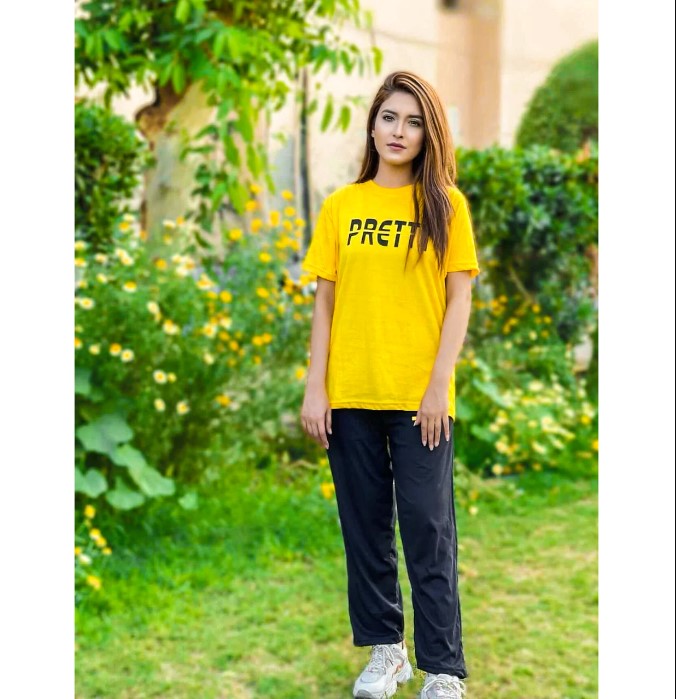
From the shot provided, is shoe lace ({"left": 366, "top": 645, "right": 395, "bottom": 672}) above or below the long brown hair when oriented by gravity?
below

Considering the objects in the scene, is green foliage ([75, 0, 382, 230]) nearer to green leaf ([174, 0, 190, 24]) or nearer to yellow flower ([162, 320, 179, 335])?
green leaf ([174, 0, 190, 24])

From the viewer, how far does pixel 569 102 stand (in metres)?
5.38

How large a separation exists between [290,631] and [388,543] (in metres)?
1.16

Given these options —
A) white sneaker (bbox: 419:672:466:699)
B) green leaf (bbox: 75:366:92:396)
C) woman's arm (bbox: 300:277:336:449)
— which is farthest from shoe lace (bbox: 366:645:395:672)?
green leaf (bbox: 75:366:92:396)

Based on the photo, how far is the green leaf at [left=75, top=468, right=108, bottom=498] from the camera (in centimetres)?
318

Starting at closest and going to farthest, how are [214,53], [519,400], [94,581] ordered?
[94,581] < [214,53] < [519,400]

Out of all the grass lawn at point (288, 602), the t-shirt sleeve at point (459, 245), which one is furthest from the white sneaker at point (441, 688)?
the t-shirt sleeve at point (459, 245)

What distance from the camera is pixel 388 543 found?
6.40 feet

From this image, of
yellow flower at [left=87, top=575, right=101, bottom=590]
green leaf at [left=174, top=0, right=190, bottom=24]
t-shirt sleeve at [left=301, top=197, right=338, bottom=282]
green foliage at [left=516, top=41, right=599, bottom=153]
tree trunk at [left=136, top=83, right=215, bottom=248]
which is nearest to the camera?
t-shirt sleeve at [left=301, top=197, right=338, bottom=282]

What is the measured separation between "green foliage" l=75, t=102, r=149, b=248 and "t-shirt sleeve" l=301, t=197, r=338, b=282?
1826mm

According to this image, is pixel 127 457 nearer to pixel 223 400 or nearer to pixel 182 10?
pixel 223 400

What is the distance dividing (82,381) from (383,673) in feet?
5.65

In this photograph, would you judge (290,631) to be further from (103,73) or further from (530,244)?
(530,244)

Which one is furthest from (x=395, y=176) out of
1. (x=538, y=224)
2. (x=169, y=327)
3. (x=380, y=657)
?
(x=538, y=224)
